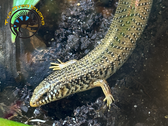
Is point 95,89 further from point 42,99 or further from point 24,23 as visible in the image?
point 24,23

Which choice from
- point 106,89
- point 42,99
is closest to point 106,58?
point 106,89

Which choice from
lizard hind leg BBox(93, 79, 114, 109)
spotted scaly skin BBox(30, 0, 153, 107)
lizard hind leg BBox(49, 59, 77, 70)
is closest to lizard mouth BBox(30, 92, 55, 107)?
spotted scaly skin BBox(30, 0, 153, 107)

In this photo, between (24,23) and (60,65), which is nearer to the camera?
(24,23)

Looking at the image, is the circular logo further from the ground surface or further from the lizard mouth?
the lizard mouth

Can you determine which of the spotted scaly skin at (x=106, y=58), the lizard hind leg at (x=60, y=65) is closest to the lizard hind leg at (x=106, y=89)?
the spotted scaly skin at (x=106, y=58)

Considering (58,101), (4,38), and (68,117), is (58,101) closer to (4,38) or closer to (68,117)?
(68,117)

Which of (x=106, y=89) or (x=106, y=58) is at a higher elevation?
(x=106, y=58)

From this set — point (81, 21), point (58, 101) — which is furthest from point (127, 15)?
point (58, 101)
